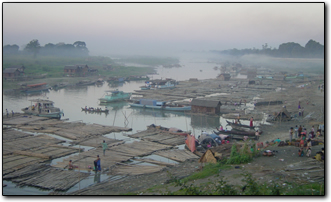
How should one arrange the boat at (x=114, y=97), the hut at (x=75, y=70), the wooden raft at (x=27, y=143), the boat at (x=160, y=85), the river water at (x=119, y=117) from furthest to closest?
the hut at (x=75, y=70)
the boat at (x=160, y=85)
the boat at (x=114, y=97)
the river water at (x=119, y=117)
the wooden raft at (x=27, y=143)

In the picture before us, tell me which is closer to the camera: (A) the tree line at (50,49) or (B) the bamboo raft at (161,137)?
(B) the bamboo raft at (161,137)

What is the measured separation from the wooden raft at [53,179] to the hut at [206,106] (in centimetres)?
1302

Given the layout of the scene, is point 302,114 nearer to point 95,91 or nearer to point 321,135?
point 321,135

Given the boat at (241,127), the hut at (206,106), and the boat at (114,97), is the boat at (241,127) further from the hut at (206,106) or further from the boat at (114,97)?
the boat at (114,97)

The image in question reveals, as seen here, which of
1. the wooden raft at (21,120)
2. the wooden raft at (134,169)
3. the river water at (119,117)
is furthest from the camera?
the wooden raft at (21,120)

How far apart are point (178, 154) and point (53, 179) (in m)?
4.88

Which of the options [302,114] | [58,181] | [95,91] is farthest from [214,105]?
[95,91]

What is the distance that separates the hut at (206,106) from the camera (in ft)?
73.9

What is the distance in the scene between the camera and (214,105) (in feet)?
73.6

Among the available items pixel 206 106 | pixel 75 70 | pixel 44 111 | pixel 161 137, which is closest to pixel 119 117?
pixel 44 111

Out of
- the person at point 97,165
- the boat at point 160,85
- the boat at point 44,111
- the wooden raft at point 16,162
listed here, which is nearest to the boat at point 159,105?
the boat at point 44,111

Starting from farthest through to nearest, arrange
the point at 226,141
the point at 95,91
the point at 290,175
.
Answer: the point at 95,91 → the point at 226,141 → the point at 290,175

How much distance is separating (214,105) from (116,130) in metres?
7.71

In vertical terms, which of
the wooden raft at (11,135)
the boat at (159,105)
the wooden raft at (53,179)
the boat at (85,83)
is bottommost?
the wooden raft at (53,179)
